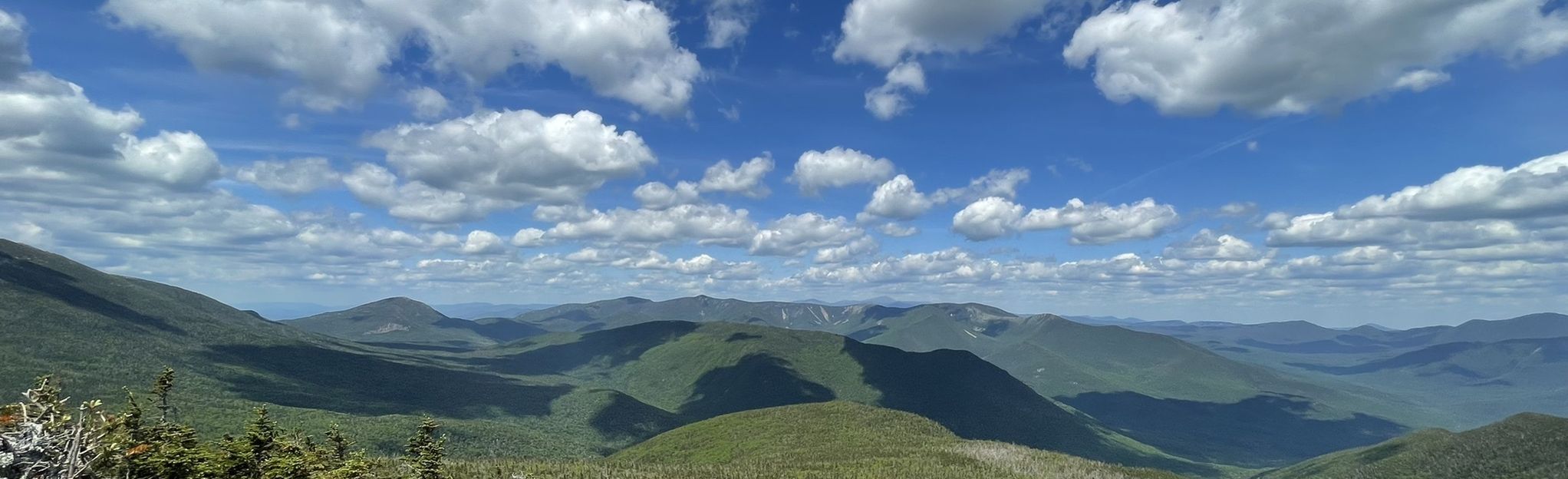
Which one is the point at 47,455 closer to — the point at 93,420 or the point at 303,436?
the point at 93,420

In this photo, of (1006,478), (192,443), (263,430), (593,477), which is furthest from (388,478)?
(1006,478)

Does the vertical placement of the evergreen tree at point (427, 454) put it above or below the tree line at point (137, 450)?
below

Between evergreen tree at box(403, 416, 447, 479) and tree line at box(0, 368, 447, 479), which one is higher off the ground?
tree line at box(0, 368, 447, 479)

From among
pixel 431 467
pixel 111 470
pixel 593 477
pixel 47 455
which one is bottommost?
pixel 593 477

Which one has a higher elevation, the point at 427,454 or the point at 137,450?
the point at 137,450

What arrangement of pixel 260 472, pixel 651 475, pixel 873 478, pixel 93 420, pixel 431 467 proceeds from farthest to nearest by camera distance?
pixel 651 475 → pixel 873 478 → pixel 431 467 → pixel 260 472 → pixel 93 420

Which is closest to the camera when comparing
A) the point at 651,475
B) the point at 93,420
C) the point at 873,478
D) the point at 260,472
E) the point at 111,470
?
the point at 93,420

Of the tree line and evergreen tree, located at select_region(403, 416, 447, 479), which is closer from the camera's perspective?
the tree line

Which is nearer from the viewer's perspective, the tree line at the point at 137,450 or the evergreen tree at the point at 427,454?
the tree line at the point at 137,450
